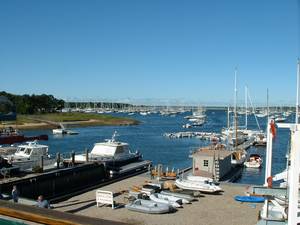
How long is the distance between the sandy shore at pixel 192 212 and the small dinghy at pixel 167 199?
1.26 feet

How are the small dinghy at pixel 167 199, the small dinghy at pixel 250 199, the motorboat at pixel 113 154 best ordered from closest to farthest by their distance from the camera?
the small dinghy at pixel 167 199 → the small dinghy at pixel 250 199 → the motorboat at pixel 113 154

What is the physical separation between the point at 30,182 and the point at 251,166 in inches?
1323

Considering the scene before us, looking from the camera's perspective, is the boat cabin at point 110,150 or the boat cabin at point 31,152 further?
the boat cabin at point 110,150

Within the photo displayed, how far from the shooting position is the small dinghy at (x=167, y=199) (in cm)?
1927

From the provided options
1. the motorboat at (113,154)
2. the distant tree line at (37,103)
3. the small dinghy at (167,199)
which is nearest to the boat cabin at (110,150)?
the motorboat at (113,154)

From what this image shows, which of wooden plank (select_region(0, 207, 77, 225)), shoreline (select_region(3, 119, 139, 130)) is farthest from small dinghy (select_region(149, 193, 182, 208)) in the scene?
shoreline (select_region(3, 119, 139, 130))

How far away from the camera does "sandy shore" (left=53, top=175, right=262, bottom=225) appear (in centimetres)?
1708

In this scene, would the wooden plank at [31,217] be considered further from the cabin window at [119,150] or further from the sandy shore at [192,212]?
the cabin window at [119,150]

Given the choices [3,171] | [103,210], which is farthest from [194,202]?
[3,171]

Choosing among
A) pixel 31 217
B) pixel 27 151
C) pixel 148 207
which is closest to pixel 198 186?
pixel 148 207

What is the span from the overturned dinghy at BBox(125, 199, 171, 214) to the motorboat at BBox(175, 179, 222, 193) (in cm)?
462

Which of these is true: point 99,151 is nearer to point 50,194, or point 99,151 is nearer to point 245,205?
point 50,194

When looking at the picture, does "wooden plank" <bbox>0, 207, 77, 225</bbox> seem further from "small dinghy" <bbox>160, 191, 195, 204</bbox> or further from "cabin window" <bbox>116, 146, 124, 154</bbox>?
"cabin window" <bbox>116, 146, 124, 154</bbox>

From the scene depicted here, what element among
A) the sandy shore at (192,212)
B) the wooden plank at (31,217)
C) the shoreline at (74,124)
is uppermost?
the wooden plank at (31,217)
